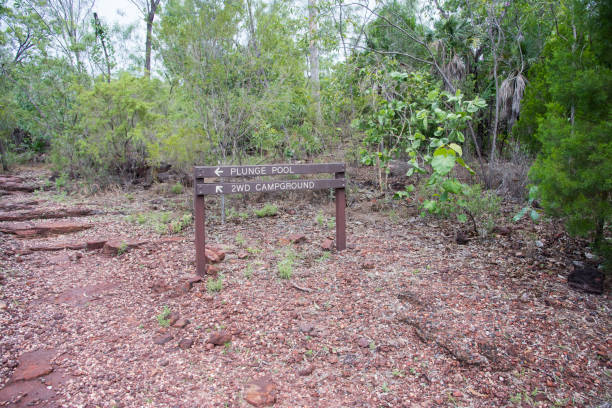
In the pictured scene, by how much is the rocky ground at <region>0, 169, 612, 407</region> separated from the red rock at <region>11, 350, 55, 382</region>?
0.05 feet

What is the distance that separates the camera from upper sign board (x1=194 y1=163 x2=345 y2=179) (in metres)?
4.34

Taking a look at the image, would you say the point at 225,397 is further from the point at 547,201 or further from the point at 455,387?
the point at 547,201

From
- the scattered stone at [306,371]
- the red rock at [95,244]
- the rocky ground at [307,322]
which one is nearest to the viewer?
the rocky ground at [307,322]

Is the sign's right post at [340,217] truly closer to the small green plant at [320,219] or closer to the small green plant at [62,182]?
the small green plant at [320,219]

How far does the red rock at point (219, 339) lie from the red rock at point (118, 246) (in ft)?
9.30

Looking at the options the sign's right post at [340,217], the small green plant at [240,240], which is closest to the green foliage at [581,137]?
the sign's right post at [340,217]

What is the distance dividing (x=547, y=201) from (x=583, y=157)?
0.54 m

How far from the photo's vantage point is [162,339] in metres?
3.39

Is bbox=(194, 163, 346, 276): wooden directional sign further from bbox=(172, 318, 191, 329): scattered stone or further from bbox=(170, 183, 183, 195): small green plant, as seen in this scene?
bbox=(170, 183, 183, 195): small green plant

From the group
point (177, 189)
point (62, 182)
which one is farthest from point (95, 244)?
point (62, 182)

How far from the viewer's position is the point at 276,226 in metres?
6.47

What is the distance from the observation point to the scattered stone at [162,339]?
336cm

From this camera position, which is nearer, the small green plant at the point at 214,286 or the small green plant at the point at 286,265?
the small green plant at the point at 214,286

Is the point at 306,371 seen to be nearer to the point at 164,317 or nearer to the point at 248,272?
the point at 164,317
